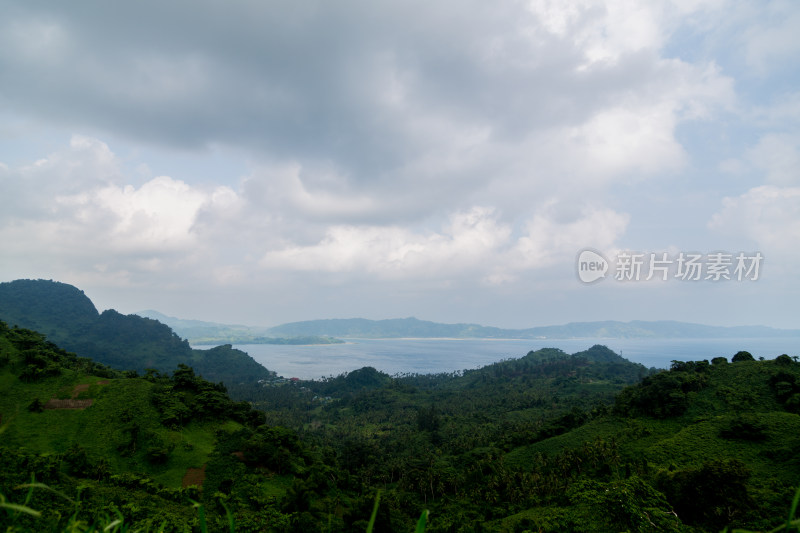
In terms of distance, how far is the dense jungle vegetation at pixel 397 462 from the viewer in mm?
22766

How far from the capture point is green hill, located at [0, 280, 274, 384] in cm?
14412

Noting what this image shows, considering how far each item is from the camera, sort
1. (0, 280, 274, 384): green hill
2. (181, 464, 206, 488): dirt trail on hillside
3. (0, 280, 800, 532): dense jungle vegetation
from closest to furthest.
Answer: (0, 280, 800, 532): dense jungle vegetation → (181, 464, 206, 488): dirt trail on hillside → (0, 280, 274, 384): green hill

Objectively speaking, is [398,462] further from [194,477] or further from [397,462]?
[194,477]

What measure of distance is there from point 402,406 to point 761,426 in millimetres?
85436

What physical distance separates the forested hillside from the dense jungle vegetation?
15 cm

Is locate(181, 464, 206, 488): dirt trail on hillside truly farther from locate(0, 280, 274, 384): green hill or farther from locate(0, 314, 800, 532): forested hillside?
locate(0, 280, 274, 384): green hill

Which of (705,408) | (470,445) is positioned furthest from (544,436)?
(705,408)

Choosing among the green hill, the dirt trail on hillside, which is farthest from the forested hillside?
the green hill

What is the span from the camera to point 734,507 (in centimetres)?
2188

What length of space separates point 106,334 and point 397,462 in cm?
15382

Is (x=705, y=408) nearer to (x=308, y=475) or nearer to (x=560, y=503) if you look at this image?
(x=560, y=503)

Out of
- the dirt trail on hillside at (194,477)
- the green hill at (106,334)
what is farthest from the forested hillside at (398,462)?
the green hill at (106,334)

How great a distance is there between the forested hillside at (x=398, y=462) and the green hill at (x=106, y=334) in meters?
117

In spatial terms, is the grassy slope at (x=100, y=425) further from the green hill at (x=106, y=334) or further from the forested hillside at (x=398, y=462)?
the green hill at (x=106, y=334)
